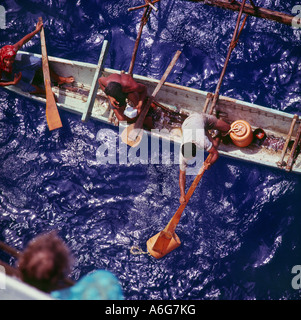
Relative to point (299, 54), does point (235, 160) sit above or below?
below

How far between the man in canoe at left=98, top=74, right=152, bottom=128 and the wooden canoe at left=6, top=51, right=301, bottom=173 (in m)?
0.64

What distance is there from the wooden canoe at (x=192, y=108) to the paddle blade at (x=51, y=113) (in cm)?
23

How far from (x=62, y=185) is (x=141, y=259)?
3.03 meters

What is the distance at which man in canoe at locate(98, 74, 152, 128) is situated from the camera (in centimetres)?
652

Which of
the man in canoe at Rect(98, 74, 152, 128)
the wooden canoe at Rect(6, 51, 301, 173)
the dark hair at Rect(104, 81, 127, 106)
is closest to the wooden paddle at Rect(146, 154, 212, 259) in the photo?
the wooden canoe at Rect(6, 51, 301, 173)

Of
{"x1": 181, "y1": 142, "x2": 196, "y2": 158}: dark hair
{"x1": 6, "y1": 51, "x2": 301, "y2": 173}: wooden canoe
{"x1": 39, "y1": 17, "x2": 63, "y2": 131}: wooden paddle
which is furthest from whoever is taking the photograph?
{"x1": 39, "y1": 17, "x2": 63, "y2": 131}: wooden paddle

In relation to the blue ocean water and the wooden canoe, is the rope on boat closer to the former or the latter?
the blue ocean water

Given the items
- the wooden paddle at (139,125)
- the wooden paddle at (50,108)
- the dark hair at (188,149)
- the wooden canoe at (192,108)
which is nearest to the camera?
the dark hair at (188,149)

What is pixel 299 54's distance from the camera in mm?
8516

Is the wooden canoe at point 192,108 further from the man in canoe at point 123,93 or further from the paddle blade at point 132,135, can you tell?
the man in canoe at point 123,93

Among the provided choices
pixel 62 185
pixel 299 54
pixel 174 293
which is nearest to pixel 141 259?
pixel 174 293

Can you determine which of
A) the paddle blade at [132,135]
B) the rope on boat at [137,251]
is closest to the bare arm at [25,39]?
the paddle blade at [132,135]

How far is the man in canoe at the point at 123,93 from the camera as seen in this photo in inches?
257

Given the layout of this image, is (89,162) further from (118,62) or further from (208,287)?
(208,287)
